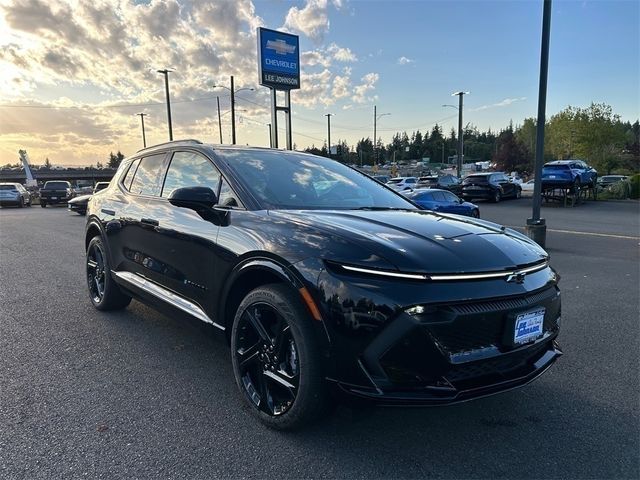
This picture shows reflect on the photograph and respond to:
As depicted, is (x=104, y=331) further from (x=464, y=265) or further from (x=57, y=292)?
(x=464, y=265)

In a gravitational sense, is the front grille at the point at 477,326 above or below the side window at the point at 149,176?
below

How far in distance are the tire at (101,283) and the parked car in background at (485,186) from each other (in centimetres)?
2363

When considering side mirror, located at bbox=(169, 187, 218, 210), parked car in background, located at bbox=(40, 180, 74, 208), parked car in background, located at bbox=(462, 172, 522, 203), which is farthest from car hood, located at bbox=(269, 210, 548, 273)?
parked car in background, located at bbox=(40, 180, 74, 208)

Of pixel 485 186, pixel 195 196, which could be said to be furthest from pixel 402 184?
pixel 195 196

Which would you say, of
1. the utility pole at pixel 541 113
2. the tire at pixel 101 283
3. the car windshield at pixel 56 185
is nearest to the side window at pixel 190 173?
the tire at pixel 101 283

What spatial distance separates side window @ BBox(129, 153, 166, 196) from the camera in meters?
4.18

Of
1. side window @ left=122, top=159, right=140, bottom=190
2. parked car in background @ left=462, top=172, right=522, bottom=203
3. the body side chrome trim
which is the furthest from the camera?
parked car in background @ left=462, top=172, right=522, bottom=203

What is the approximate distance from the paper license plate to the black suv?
11 mm

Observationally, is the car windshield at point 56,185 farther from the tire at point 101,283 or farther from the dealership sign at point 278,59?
the tire at point 101,283

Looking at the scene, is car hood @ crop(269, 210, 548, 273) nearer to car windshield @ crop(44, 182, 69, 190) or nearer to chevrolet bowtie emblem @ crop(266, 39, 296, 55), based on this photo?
chevrolet bowtie emblem @ crop(266, 39, 296, 55)

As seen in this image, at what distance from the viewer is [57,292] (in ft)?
19.9

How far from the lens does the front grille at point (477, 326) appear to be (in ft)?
7.20

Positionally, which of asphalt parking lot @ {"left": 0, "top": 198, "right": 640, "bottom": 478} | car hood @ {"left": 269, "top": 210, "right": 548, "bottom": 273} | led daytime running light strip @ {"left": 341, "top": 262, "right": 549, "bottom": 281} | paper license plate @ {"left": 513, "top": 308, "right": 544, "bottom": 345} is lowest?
asphalt parking lot @ {"left": 0, "top": 198, "right": 640, "bottom": 478}

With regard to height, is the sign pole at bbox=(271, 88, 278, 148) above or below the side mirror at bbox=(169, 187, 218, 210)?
above
